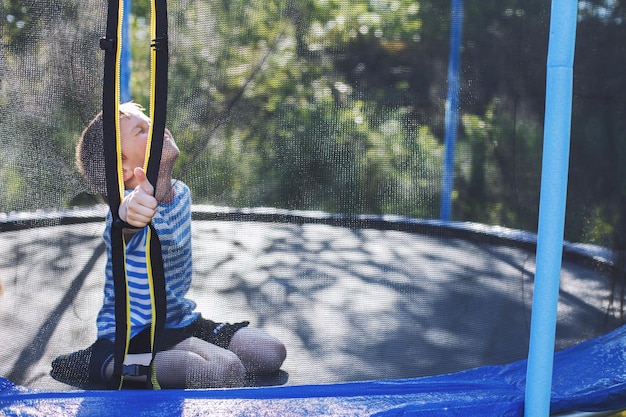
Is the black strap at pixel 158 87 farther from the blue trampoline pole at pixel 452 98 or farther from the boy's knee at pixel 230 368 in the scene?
the blue trampoline pole at pixel 452 98

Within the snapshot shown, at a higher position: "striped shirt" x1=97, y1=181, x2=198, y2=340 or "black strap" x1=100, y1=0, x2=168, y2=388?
"black strap" x1=100, y1=0, x2=168, y2=388

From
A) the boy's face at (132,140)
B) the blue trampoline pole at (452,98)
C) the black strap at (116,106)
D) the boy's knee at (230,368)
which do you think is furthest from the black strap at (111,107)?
the blue trampoline pole at (452,98)

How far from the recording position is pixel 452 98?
1.31 meters

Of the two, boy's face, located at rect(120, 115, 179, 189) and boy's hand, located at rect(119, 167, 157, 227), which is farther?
boy's face, located at rect(120, 115, 179, 189)

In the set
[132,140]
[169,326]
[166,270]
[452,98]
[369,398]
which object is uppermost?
[452,98]

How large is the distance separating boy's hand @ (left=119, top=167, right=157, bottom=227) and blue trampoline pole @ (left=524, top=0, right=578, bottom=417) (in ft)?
2.12

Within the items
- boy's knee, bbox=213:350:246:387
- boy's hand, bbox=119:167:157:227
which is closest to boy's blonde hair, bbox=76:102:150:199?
boy's hand, bbox=119:167:157:227

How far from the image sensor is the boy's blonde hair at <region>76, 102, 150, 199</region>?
1.24m

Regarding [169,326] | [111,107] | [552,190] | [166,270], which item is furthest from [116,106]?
[552,190]

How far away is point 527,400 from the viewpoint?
1186mm

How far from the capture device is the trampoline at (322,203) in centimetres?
124

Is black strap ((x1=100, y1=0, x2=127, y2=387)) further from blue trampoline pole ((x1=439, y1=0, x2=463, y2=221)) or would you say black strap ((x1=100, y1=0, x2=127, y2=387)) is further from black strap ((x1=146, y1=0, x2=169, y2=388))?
blue trampoline pole ((x1=439, y1=0, x2=463, y2=221))

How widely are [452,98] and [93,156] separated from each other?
0.68 meters

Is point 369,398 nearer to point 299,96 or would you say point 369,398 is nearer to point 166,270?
point 166,270
